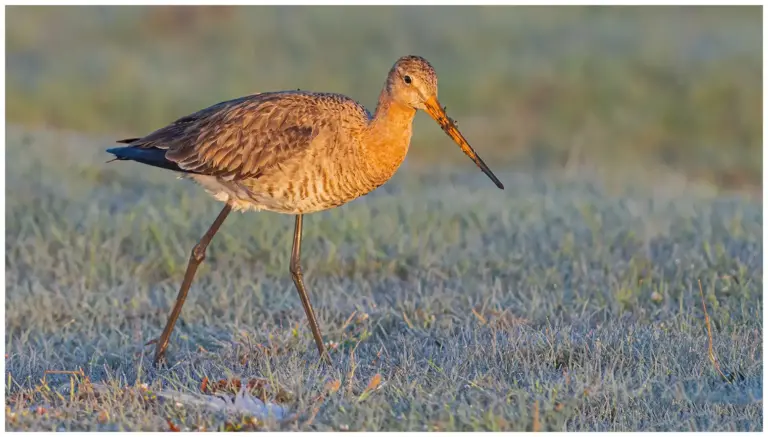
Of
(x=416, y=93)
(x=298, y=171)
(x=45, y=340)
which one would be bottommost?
(x=45, y=340)

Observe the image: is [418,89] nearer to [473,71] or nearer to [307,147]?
[307,147]

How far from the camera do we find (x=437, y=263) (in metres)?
6.75

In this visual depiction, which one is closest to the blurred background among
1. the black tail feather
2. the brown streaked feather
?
the black tail feather

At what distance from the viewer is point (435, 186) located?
9.07m

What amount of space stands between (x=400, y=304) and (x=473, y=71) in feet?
23.8

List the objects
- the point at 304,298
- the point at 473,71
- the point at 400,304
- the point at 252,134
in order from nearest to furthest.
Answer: the point at 252,134, the point at 304,298, the point at 400,304, the point at 473,71

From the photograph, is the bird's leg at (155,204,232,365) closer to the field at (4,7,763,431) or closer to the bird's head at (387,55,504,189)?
the field at (4,7,763,431)

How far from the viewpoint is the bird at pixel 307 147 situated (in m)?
5.23

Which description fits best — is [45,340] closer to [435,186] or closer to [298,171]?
[298,171]

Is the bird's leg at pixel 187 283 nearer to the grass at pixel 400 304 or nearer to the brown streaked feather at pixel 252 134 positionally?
the grass at pixel 400 304

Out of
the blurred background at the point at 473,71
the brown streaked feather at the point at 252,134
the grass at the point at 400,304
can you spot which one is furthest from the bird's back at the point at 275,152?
the blurred background at the point at 473,71

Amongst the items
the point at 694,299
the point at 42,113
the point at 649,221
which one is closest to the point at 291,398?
the point at 694,299

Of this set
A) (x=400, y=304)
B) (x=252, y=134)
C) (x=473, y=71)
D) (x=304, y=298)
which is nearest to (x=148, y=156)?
(x=252, y=134)

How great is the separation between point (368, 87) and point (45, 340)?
7.31 m
